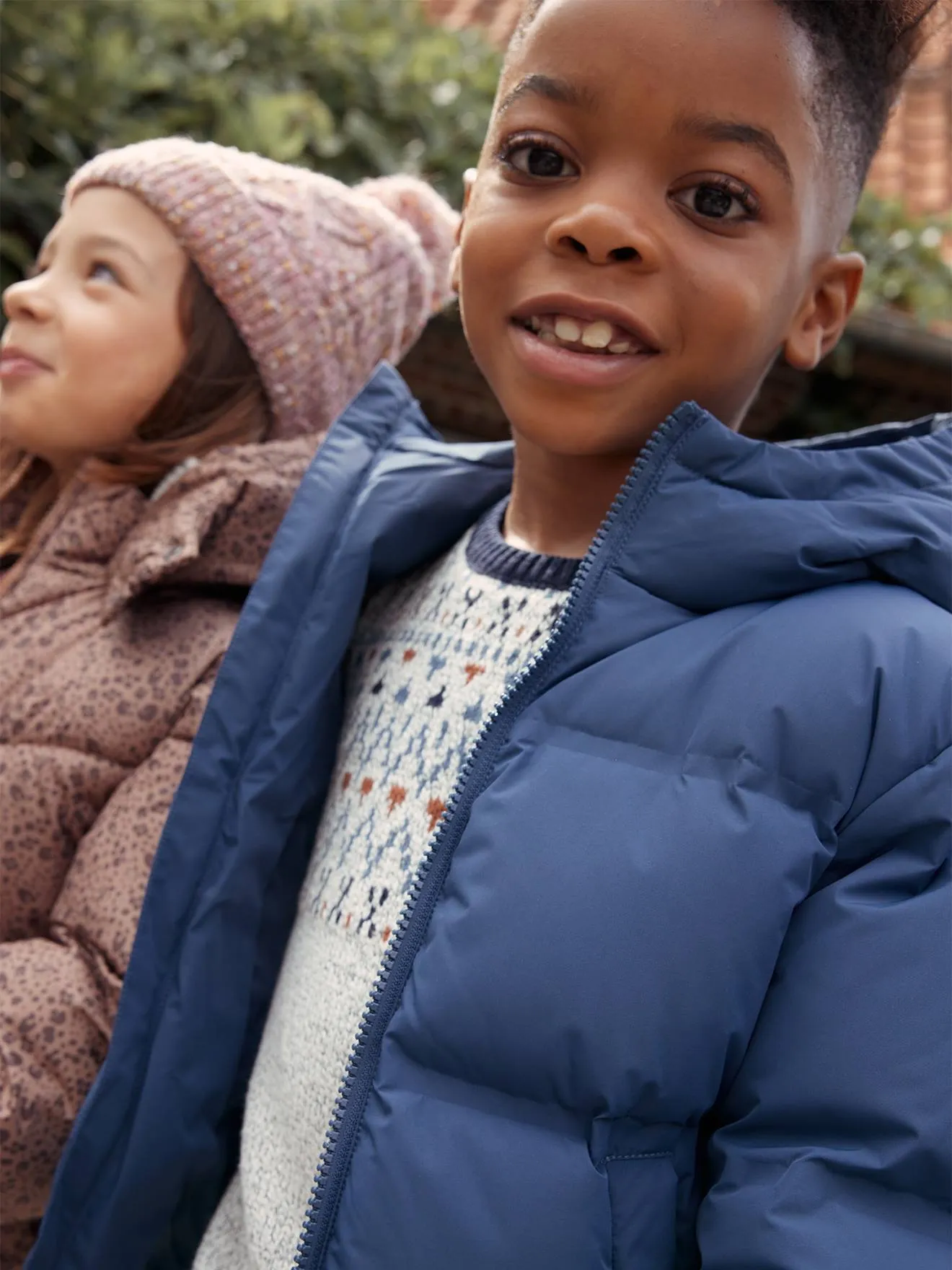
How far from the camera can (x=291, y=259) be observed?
183cm

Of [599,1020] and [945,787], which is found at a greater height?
[945,787]

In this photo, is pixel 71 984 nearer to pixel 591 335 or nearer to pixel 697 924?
pixel 697 924

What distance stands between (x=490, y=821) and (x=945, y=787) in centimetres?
36

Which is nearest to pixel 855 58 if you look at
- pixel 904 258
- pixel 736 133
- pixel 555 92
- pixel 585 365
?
pixel 736 133

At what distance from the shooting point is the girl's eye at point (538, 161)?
1.26 m

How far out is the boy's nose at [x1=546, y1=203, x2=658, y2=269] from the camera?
1.18 metres

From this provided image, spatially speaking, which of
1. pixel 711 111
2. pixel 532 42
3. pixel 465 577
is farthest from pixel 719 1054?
pixel 532 42

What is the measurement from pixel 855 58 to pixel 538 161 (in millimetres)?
326

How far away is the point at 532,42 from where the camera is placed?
4.20 feet

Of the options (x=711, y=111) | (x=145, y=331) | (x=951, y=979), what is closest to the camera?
(x=951, y=979)

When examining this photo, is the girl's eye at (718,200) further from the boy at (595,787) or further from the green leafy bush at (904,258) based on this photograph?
the green leafy bush at (904,258)

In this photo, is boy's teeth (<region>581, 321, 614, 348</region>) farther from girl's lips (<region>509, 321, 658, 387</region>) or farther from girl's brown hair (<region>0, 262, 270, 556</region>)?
girl's brown hair (<region>0, 262, 270, 556</region>)

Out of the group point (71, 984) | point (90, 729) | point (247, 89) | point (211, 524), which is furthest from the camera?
point (247, 89)

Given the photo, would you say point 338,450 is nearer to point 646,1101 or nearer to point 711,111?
point 711,111
